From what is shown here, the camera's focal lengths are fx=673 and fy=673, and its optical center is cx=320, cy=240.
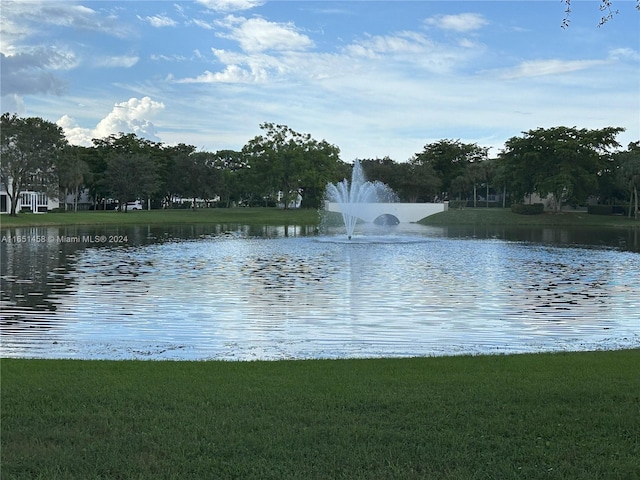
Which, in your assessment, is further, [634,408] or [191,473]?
[634,408]

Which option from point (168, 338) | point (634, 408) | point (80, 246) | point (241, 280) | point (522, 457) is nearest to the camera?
point (522, 457)

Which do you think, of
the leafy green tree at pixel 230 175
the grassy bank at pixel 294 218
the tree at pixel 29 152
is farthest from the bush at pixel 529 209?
the tree at pixel 29 152

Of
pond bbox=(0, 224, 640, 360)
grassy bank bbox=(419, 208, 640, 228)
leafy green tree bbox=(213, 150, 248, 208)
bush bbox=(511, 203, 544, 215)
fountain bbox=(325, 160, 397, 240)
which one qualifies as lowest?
pond bbox=(0, 224, 640, 360)

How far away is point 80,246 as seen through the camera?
116ft

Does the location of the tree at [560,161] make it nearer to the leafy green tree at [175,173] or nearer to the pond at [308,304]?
the leafy green tree at [175,173]

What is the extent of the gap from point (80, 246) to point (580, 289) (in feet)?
83.9

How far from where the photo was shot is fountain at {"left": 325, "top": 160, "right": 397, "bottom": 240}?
63056 mm

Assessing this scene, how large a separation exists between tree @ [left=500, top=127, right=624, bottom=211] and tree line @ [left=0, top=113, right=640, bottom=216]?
121 millimetres

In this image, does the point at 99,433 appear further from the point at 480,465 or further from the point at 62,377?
the point at 480,465

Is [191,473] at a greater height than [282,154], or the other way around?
[282,154]

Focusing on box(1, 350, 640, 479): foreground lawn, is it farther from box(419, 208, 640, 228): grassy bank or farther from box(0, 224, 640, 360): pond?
box(419, 208, 640, 228): grassy bank

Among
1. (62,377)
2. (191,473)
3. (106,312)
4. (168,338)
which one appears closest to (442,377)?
(191,473)

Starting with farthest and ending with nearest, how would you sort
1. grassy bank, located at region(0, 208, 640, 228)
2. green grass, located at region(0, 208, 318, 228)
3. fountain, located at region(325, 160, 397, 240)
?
grassy bank, located at region(0, 208, 640, 228)
fountain, located at region(325, 160, 397, 240)
green grass, located at region(0, 208, 318, 228)

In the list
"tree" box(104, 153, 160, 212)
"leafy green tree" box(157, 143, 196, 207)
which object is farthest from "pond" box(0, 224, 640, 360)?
"leafy green tree" box(157, 143, 196, 207)
